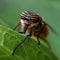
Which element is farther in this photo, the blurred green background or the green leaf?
the blurred green background

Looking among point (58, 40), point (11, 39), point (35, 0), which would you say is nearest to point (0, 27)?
point (11, 39)

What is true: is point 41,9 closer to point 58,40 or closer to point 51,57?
point 58,40

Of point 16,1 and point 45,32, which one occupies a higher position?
point 45,32

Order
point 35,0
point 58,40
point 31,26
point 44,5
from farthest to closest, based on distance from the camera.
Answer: point 35,0
point 44,5
point 58,40
point 31,26

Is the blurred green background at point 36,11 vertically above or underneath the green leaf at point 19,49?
underneath

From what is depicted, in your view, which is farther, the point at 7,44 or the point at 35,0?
the point at 35,0
